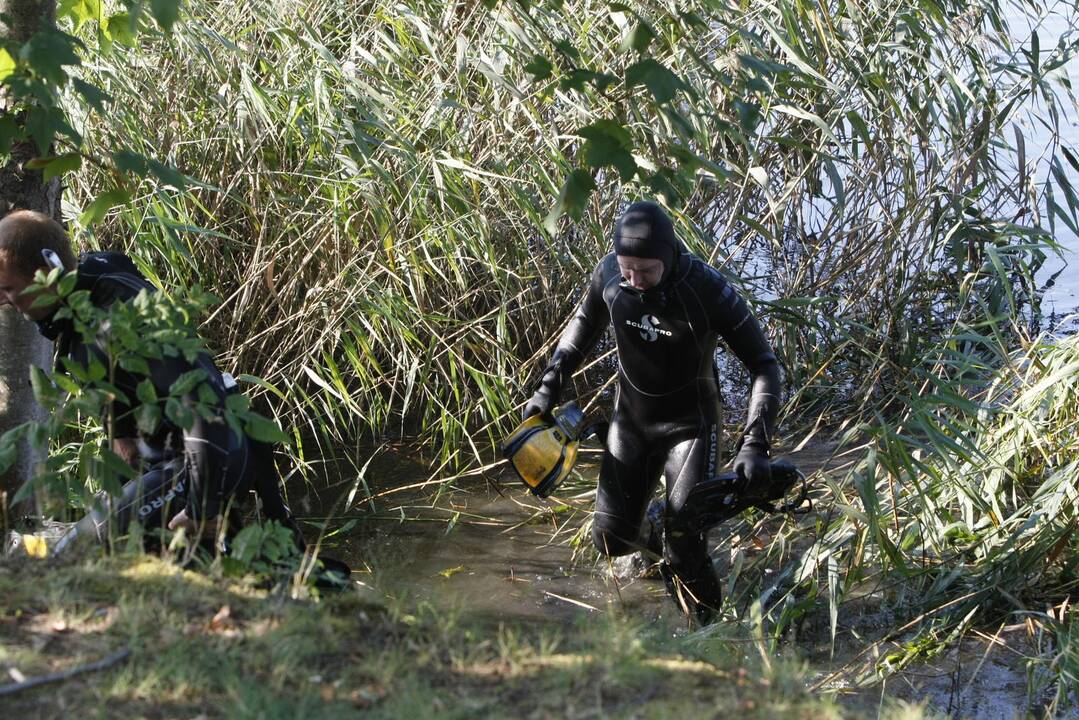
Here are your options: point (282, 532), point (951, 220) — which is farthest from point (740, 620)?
point (951, 220)

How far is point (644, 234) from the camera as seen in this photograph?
442 cm

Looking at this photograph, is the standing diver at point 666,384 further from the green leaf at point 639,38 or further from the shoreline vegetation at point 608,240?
the green leaf at point 639,38

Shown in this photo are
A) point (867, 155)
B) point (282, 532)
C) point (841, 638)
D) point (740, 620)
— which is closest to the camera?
point (282, 532)

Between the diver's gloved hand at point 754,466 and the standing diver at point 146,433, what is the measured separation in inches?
64.3

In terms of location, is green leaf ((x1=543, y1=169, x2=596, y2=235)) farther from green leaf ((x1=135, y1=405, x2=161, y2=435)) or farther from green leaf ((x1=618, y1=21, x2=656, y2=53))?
green leaf ((x1=135, y1=405, x2=161, y2=435))

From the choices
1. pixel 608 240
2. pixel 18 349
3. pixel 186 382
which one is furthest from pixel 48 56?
pixel 608 240

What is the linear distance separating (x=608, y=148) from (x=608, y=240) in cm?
317

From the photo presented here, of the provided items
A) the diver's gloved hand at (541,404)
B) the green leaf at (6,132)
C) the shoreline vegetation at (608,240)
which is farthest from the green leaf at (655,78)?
the diver's gloved hand at (541,404)

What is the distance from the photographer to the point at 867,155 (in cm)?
629

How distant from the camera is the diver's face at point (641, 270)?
4441 millimetres

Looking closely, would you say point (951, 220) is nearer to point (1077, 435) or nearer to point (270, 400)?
point (1077, 435)

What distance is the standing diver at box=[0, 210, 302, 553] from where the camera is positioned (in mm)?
3328

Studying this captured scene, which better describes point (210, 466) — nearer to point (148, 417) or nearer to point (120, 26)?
point (148, 417)

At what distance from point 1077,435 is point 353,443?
3667mm
